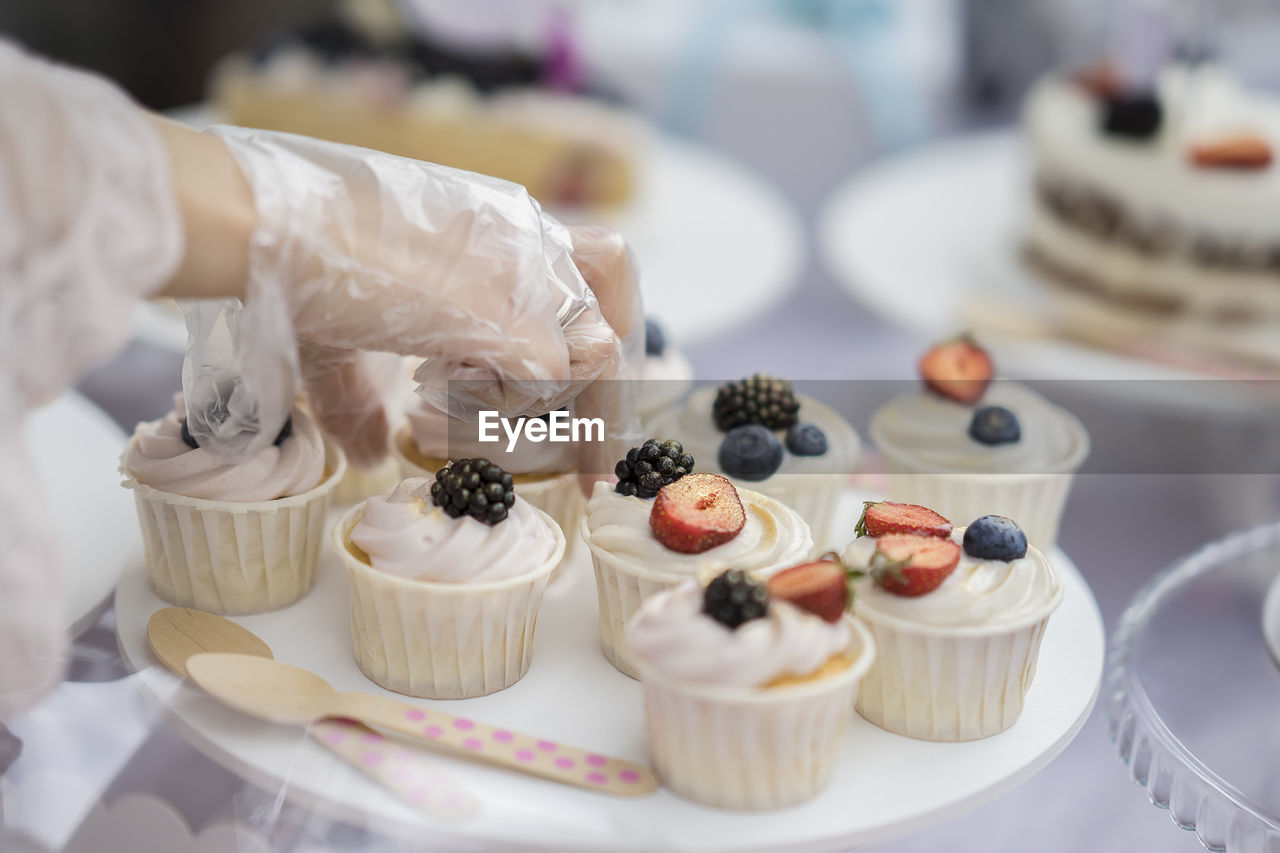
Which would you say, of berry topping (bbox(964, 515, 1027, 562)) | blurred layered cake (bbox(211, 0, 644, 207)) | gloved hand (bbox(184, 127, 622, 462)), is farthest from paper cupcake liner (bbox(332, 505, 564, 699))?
blurred layered cake (bbox(211, 0, 644, 207))

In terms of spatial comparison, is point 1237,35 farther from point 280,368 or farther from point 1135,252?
point 280,368

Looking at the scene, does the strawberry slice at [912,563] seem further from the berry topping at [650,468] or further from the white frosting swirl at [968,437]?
the white frosting swirl at [968,437]

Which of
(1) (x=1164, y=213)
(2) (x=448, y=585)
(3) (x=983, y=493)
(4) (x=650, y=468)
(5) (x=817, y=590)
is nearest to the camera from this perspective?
(5) (x=817, y=590)

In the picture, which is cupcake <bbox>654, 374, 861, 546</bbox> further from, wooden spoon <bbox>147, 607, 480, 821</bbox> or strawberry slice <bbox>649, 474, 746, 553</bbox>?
wooden spoon <bbox>147, 607, 480, 821</bbox>

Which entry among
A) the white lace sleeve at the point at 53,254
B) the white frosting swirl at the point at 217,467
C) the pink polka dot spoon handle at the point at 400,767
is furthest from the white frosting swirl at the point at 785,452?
the white lace sleeve at the point at 53,254

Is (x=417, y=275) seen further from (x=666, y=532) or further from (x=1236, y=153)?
(x=1236, y=153)

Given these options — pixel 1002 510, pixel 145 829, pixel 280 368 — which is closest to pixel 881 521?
pixel 1002 510

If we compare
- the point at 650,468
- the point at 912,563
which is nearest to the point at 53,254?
the point at 650,468
